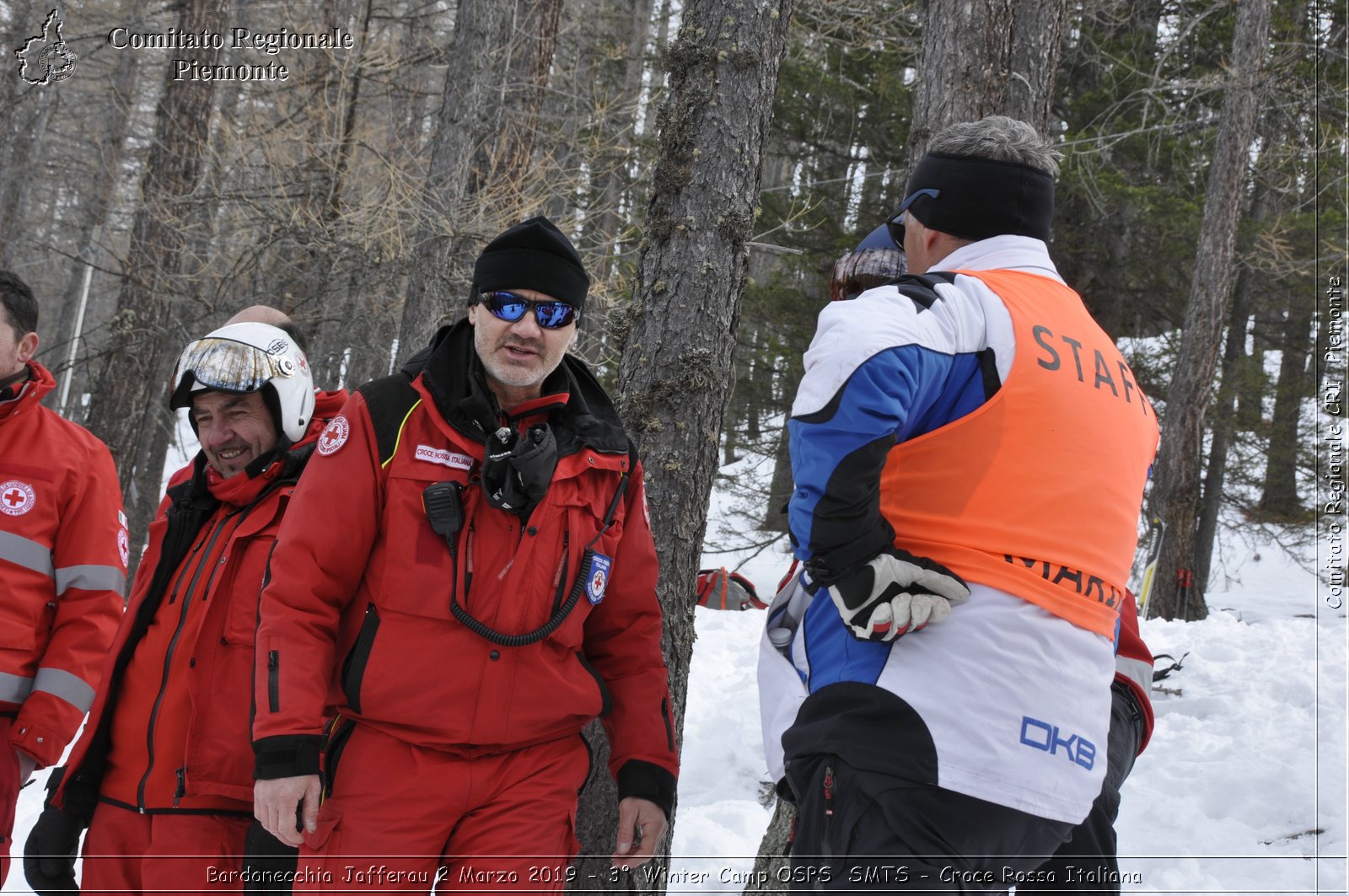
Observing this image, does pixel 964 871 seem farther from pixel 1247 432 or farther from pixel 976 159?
pixel 1247 432

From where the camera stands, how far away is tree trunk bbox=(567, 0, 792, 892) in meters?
3.51

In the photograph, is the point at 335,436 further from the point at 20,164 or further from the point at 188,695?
the point at 20,164

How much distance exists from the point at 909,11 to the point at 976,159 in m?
10.2

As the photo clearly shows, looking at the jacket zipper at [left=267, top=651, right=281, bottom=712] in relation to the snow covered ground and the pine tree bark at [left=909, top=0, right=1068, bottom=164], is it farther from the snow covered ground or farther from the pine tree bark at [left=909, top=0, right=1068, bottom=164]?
the pine tree bark at [left=909, top=0, right=1068, bottom=164]

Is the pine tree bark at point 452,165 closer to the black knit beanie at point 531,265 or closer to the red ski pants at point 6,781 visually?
the red ski pants at point 6,781

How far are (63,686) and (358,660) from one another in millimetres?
1324

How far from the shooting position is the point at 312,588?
2396mm

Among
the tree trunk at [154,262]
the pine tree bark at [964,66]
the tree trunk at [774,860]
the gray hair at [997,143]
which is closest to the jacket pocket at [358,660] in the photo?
the gray hair at [997,143]

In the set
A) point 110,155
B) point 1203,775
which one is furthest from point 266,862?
point 110,155

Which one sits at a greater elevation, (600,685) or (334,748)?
(600,685)

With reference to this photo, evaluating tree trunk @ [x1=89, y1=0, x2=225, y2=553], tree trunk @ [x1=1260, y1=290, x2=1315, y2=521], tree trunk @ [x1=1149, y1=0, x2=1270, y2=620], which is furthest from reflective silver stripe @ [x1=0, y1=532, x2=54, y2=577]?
tree trunk @ [x1=1260, y1=290, x2=1315, y2=521]

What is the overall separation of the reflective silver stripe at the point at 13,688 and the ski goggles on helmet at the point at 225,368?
36.5 inches

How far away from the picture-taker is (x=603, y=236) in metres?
11.1

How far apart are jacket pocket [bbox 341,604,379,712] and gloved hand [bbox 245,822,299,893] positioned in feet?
1.37
